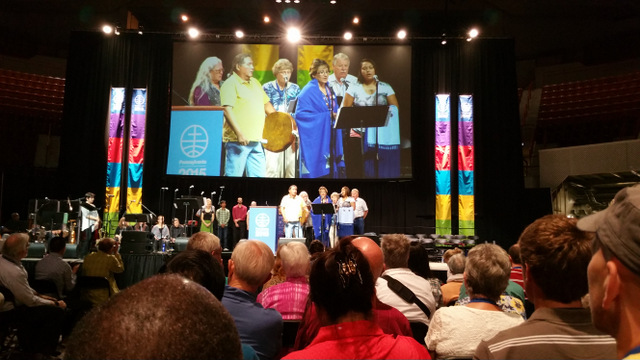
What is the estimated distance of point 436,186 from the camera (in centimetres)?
1251

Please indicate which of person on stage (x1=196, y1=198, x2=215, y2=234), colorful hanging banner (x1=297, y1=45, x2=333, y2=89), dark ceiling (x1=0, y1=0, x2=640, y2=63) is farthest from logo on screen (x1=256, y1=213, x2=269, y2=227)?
dark ceiling (x1=0, y1=0, x2=640, y2=63)

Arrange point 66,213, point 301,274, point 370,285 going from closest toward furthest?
point 370,285
point 301,274
point 66,213

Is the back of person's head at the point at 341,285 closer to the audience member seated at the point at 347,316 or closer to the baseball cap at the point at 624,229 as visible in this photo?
the audience member seated at the point at 347,316

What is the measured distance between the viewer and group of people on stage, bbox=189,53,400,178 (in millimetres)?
12148

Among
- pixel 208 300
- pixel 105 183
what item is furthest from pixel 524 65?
pixel 208 300

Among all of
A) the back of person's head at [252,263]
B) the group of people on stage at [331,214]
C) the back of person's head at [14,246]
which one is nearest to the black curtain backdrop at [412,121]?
the group of people on stage at [331,214]

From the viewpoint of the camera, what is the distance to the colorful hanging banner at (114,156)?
1216 cm

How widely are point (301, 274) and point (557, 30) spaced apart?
596 inches

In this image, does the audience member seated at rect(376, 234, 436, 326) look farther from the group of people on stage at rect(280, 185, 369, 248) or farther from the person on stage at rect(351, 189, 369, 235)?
the person on stage at rect(351, 189, 369, 235)

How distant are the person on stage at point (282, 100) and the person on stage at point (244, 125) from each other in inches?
5.9

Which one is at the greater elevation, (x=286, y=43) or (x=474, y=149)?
(x=286, y=43)

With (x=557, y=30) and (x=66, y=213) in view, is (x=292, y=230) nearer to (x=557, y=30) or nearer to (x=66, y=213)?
(x=66, y=213)

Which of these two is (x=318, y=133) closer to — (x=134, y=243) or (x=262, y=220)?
(x=262, y=220)

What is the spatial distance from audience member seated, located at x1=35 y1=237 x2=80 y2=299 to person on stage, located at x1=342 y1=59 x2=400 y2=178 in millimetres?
7910
